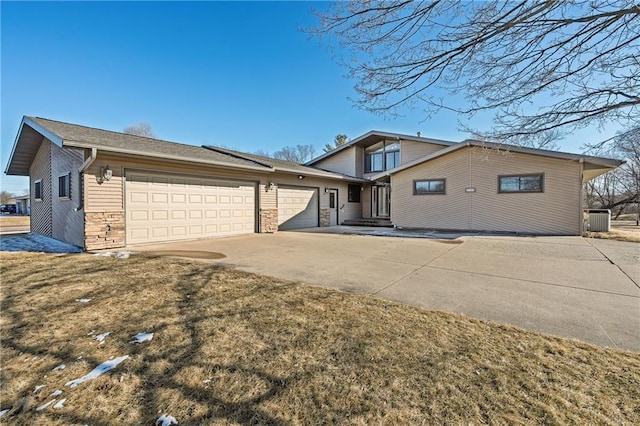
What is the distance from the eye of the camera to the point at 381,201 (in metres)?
18.0

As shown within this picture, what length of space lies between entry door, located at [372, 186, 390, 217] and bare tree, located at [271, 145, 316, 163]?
2623cm

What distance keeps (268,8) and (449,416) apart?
9.38 m

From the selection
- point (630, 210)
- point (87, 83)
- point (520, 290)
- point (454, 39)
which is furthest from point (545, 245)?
point (630, 210)

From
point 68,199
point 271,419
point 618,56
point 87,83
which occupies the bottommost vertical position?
point 271,419

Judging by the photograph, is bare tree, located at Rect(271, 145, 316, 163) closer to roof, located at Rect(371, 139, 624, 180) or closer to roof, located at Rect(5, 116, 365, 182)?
roof, located at Rect(5, 116, 365, 182)

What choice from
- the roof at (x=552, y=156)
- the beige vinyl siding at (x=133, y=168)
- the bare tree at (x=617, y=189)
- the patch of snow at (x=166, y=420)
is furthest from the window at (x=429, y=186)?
the bare tree at (x=617, y=189)

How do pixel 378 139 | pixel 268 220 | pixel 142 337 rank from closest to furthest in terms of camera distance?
pixel 142 337, pixel 268 220, pixel 378 139

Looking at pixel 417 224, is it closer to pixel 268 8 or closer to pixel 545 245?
pixel 545 245

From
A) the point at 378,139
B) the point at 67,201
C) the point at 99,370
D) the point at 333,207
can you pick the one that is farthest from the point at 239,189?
the point at 378,139

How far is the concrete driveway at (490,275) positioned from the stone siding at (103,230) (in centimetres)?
57

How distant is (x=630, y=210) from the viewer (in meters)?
32.5

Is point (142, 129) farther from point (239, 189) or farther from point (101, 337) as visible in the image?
point (101, 337)

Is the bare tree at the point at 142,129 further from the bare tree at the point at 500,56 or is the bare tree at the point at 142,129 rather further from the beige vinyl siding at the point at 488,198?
the bare tree at the point at 500,56

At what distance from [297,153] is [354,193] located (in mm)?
27246
